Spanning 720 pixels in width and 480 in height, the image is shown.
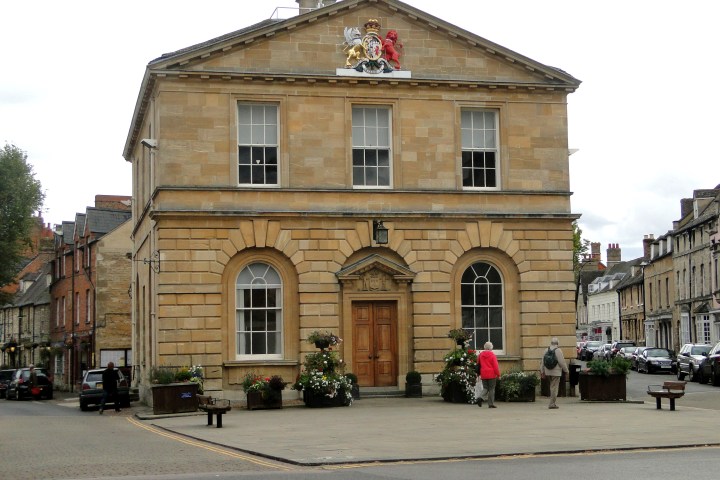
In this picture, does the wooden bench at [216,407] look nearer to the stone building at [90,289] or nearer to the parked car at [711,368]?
the parked car at [711,368]

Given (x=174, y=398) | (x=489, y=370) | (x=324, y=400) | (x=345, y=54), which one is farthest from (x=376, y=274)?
(x=174, y=398)

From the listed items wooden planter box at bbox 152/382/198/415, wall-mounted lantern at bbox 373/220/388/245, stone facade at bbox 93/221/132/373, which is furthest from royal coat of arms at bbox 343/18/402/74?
stone facade at bbox 93/221/132/373

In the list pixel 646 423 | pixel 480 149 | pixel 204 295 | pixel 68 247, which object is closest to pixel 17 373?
pixel 68 247

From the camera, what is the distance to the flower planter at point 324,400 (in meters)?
27.5

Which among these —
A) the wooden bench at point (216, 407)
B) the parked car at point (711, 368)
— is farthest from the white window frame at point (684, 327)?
the wooden bench at point (216, 407)

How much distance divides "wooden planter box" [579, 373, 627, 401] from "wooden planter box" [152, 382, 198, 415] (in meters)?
10.1

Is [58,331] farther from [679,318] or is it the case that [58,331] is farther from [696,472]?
[696,472]

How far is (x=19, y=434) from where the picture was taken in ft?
74.6

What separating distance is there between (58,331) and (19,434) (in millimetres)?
47887

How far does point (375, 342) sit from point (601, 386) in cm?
652

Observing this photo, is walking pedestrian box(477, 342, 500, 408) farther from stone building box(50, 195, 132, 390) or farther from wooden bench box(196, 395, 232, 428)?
stone building box(50, 195, 132, 390)

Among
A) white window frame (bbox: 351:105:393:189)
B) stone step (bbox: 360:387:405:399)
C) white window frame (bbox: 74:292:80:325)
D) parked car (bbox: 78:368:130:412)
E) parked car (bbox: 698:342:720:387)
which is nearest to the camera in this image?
stone step (bbox: 360:387:405:399)

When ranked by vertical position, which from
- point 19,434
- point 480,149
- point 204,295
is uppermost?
point 480,149

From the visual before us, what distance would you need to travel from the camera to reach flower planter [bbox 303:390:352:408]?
2745cm
